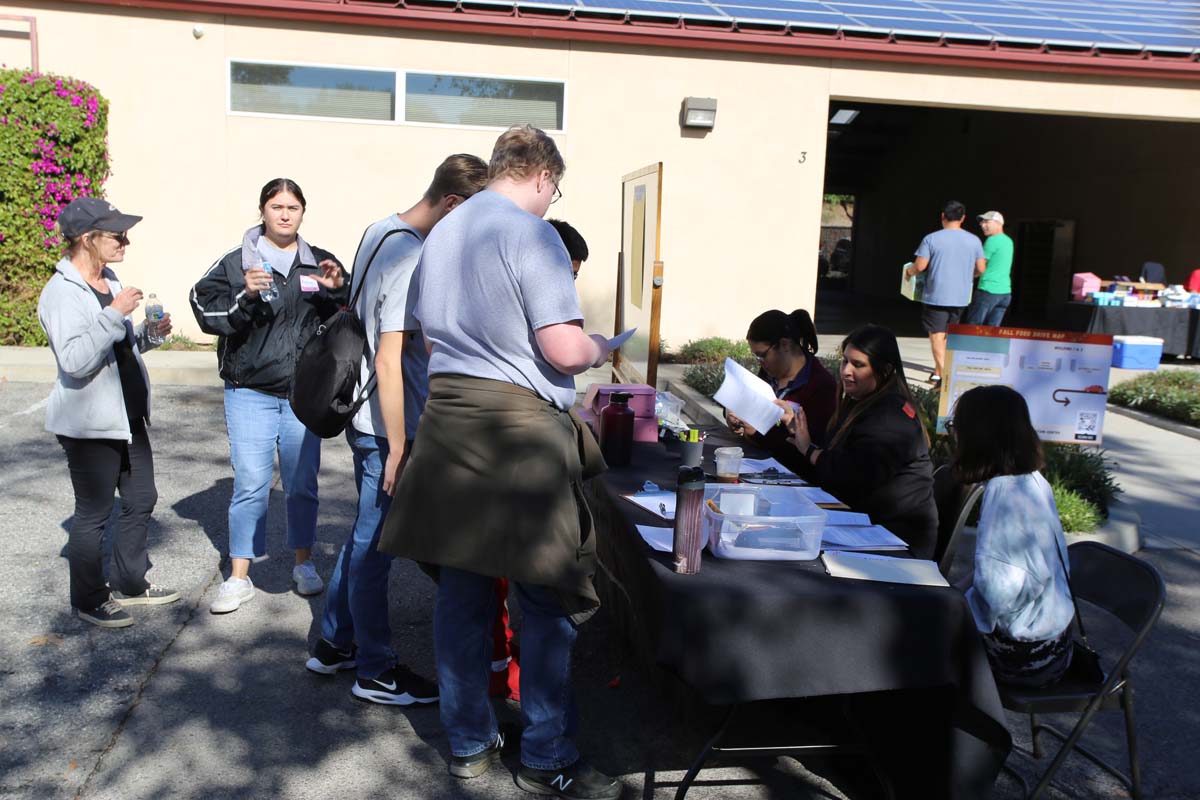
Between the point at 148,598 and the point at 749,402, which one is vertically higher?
the point at 749,402

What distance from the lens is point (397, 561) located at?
17.5ft

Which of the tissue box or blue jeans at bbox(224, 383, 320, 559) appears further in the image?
the tissue box

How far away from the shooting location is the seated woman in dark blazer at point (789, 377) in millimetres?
4645

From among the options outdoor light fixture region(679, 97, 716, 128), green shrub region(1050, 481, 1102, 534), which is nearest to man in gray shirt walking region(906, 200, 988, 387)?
outdoor light fixture region(679, 97, 716, 128)

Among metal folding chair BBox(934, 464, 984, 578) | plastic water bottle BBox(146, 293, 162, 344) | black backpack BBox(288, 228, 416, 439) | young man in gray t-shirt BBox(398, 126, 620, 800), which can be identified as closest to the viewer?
young man in gray t-shirt BBox(398, 126, 620, 800)

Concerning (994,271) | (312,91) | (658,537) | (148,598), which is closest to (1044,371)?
(658,537)

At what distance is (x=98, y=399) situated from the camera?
407 centimetres

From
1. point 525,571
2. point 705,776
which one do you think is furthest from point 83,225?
point 705,776

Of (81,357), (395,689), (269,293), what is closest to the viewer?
(395,689)

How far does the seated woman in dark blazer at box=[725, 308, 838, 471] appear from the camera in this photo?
4645 millimetres

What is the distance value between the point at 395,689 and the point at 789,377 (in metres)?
2.19

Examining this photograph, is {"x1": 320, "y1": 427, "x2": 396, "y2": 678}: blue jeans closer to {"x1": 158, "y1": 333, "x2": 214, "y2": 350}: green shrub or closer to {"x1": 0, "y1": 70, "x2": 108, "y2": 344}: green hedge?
{"x1": 158, "y1": 333, "x2": 214, "y2": 350}: green shrub

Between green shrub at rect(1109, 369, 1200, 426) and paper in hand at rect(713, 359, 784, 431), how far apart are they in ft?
22.4

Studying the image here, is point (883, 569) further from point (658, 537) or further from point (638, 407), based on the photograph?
point (638, 407)
